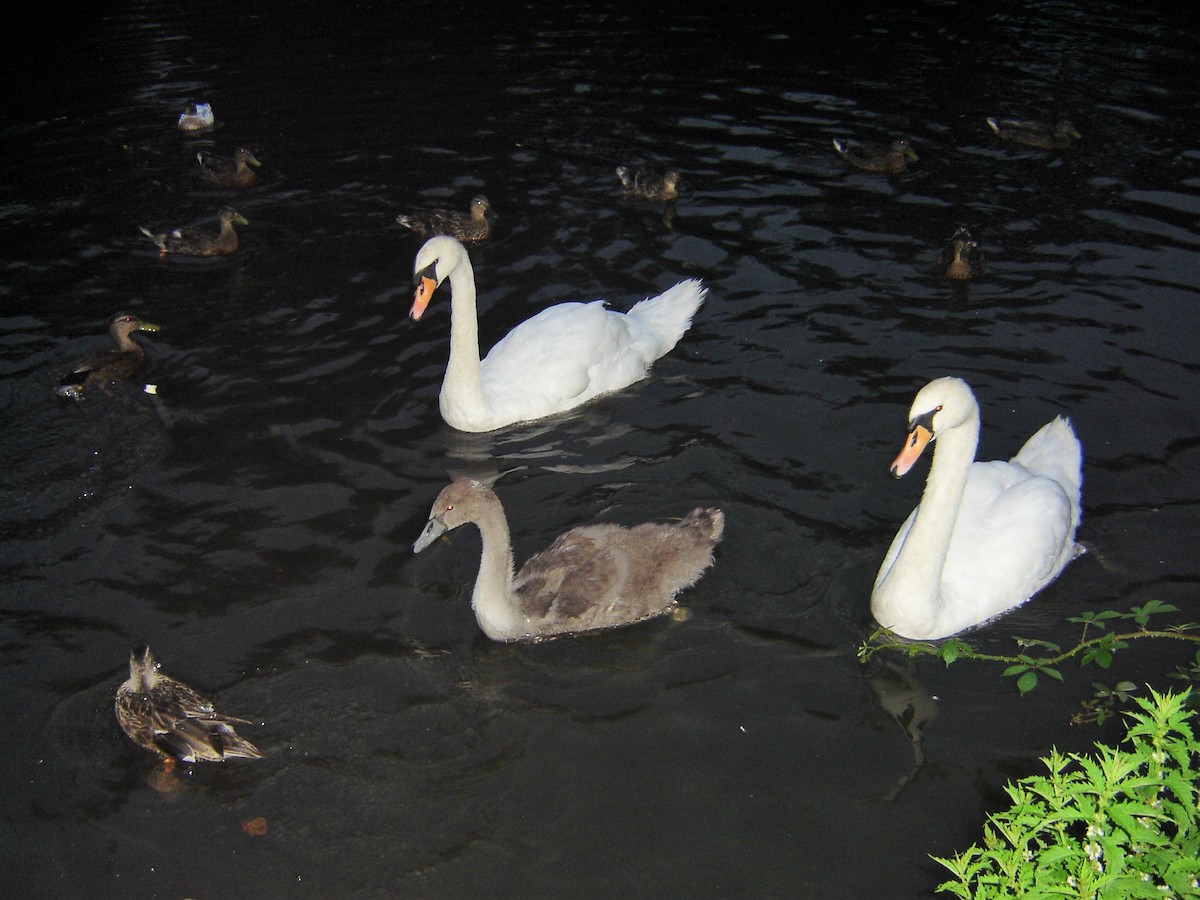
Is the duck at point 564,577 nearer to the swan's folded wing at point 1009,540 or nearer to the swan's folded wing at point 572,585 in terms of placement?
the swan's folded wing at point 572,585

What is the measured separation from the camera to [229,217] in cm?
1110

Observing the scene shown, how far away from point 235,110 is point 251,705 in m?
11.9

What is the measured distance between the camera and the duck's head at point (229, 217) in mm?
11031

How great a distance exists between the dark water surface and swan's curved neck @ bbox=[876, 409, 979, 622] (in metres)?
0.41

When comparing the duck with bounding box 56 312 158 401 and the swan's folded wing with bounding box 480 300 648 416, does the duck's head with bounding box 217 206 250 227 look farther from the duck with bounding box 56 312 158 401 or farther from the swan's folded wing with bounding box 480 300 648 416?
the swan's folded wing with bounding box 480 300 648 416

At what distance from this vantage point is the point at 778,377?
8523 millimetres

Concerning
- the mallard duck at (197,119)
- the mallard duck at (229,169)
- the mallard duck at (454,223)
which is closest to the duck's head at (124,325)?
the mallard duck at (454,223)

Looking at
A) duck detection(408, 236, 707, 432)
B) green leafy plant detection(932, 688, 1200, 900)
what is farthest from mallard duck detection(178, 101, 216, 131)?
green leafy plant detection(932, 688, 1200, 900)

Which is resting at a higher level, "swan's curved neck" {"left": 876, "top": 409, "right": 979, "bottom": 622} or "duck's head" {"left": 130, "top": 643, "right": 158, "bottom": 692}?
"swan's curved neck" {"left": 876, "top": 409, "right": 979, "bottom": 622}

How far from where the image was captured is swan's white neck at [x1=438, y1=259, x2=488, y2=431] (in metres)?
7.95

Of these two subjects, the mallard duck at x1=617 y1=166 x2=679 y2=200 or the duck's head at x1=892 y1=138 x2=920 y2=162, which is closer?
the mallard duck at x1=617 y1=166 x2=679 y2=200

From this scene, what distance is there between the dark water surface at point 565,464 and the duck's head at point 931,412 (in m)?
1.14

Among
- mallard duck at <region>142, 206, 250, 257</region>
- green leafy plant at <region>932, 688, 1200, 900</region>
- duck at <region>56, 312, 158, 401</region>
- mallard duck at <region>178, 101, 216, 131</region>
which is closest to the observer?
green leafy plant at <region>932, 688, 1200, 900</region>

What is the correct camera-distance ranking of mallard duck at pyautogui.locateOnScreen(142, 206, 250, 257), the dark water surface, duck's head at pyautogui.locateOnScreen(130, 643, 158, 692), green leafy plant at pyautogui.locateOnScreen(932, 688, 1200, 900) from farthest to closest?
mallard duck at pyautogui.locateOnScreen(142, 206, 250, 257) < duck's head at pyautogui.locateOnScreen(130, 643, 158, 692) < the dark water surface < green leafy plant at pyautogui.locateOnScreen(932, 688, 1200, 900)
